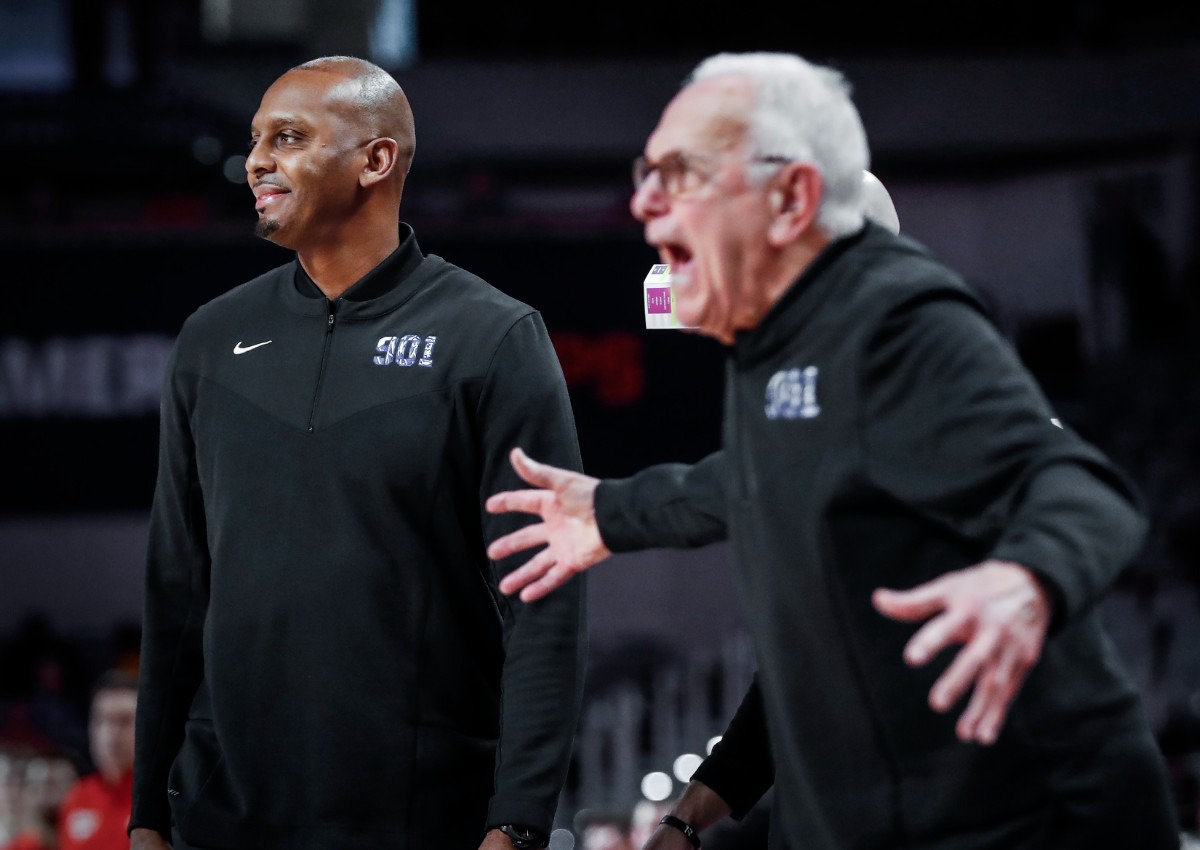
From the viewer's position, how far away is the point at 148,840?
2.27 m

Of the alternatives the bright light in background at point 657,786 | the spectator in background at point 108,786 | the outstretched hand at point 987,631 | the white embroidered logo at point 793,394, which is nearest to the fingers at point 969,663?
the outstretched hand at point 987,631

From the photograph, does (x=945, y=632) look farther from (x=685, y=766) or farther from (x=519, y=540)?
(x=685, y=766)

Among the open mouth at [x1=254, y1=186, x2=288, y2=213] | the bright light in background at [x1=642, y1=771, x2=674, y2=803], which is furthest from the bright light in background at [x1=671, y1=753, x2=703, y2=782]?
the open mouth at [x1=254, y1=186, x2=288, y2=213]

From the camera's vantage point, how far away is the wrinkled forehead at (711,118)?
1582 mm

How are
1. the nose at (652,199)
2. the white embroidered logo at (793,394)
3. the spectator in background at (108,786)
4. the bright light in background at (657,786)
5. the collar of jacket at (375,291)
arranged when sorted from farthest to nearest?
1. the bright light in background at (657,786)
2. the spectator in background at (108,786)
3. the collar of jacket at (375,291)
4. the nose at (652,199)
5. the white embroidered logo at (793,394)

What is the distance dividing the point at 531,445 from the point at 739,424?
0.59 metres

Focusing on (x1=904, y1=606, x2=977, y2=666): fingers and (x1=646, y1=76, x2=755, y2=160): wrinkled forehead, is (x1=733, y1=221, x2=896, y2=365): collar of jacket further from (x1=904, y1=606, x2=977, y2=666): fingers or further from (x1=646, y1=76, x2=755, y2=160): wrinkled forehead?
(x1=904, y1=606, x2=977, y2=666): fingers

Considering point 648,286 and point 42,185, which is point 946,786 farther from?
point 42,185

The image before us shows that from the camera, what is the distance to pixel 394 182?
231 centimetres

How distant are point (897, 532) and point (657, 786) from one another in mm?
6513

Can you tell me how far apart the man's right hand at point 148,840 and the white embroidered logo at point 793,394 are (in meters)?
1.22

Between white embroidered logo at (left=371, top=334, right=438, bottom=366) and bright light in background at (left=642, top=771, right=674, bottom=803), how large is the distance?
18.6 feet

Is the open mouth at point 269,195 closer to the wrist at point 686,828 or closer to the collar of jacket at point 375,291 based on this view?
the collar of jacket at point 375,291

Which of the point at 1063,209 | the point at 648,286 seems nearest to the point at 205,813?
the point at 648,286
